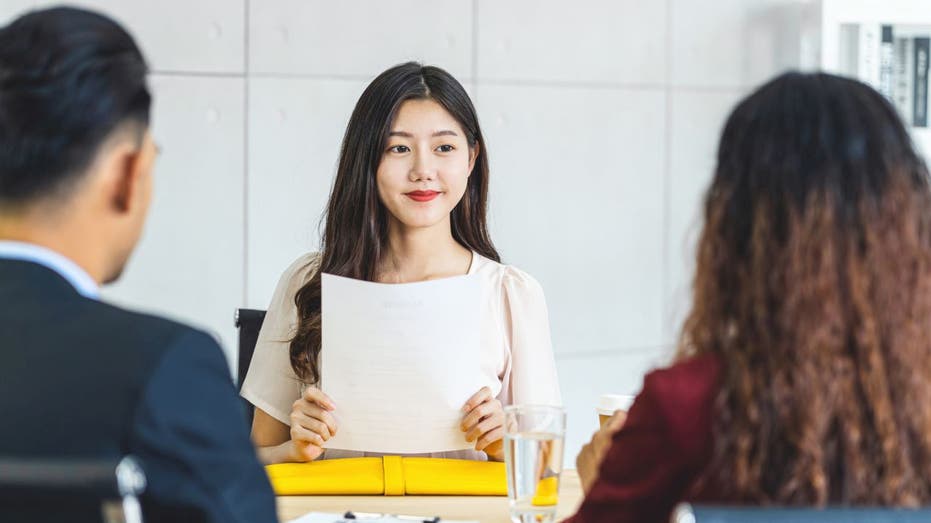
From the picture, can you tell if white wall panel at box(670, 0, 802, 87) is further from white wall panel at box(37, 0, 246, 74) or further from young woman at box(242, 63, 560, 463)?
young woman at box(242, 63, 560, 463)

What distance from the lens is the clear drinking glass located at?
4.78 feet

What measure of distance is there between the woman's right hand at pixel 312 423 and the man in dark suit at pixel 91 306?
0.73 meters

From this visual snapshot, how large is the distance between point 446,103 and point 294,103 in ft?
5.08

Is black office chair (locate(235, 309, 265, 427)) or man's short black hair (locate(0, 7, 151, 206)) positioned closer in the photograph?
man's short black hair (locate(0, 7, 151, 206))

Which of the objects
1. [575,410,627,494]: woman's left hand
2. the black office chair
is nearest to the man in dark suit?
[575,410,627,494]: woman's left hand

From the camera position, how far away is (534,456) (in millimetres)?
1459

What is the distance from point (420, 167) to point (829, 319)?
1.25 meters

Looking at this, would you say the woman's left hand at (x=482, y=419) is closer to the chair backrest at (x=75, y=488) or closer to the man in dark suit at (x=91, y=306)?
the man in dark suit at (x=91, y=306)

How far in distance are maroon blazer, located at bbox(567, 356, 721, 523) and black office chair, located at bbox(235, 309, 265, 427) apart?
139 cm


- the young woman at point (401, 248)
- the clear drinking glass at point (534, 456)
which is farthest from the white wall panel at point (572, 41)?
the clear drinking glass at point (534, 456)

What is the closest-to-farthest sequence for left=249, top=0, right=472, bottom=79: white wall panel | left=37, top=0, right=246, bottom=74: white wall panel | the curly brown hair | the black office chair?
1. the curly brown hair
2. the black office chair
3. left=37, top=0, right=246, bottom=74: white wall panel
4. left=249, top=0, right=472, bottom=79: white wall panel

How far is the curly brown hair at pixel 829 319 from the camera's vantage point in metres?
1.03

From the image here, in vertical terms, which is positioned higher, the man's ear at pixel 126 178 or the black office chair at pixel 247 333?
the man's ear at pixel 126 178

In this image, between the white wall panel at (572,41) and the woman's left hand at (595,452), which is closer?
the woman's left hand at (595,452)
